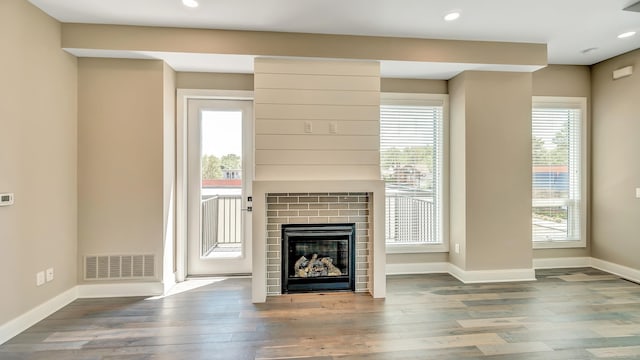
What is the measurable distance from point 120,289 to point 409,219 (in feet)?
11.5

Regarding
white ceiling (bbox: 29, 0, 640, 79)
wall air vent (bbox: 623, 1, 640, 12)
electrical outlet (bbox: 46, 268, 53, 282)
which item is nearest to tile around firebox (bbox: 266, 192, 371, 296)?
white ceiling (bbox: 29, 0, 640, 79)

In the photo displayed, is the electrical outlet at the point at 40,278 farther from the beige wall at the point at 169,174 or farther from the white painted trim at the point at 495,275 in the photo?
the white painted trim at the point at 495,275

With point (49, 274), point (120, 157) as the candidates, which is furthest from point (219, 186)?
point (49, 274)

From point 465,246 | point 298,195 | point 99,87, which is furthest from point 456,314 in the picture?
point 99,87

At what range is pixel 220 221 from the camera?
4.28 metres

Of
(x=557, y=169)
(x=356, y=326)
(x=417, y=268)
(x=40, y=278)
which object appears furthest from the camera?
(x=557, y=169)

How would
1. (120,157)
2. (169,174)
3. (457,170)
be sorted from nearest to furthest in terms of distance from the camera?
(120,157)
(169,174)
(457,170)

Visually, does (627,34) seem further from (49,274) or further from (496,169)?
(49,274)

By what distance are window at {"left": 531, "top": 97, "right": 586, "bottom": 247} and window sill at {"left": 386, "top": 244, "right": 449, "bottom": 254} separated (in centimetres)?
134

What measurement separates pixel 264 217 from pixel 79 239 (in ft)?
6.38

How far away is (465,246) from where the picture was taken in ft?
13.2

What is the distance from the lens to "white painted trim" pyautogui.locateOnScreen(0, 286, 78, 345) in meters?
2.60

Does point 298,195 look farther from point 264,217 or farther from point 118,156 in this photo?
point 118,156

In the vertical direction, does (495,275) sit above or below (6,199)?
below
